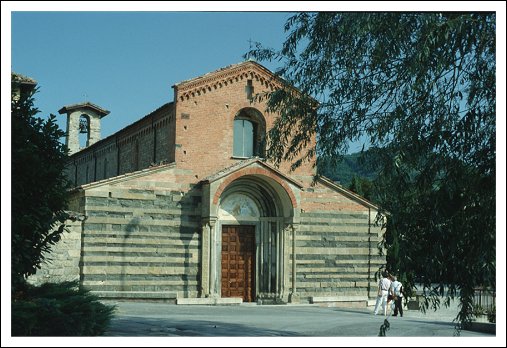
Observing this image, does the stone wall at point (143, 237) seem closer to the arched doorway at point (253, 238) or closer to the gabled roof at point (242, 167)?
the gabled roof at point (242, 167)

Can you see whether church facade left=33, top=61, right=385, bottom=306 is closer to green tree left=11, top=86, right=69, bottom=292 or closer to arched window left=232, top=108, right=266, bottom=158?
arched window left=232, top=108, right=266, bottom=158

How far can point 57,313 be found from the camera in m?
10.4

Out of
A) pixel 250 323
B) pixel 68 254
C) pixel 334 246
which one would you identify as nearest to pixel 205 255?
pixel 68 254

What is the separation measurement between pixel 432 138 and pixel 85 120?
2776cm

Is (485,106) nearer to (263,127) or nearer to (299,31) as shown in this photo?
(299,31)

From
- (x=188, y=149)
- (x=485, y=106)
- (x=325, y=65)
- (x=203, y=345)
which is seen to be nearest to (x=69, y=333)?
(x=203, y=345)

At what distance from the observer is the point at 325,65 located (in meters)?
11.8

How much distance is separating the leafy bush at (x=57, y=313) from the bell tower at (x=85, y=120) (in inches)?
934

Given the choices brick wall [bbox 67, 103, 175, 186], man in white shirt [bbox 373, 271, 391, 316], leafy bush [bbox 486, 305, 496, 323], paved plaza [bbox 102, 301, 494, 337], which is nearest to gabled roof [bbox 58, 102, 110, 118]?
brick wall [bbox 67, 103, 175, 186]

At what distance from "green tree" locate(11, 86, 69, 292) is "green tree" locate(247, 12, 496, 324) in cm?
476

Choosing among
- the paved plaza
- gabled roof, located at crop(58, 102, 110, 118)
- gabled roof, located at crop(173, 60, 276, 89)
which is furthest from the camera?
gabled roof, located at crop(58, 102, 110, 118)

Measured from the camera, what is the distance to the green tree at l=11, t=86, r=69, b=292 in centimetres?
1083

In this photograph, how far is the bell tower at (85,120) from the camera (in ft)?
113

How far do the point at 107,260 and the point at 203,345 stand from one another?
493 inches
